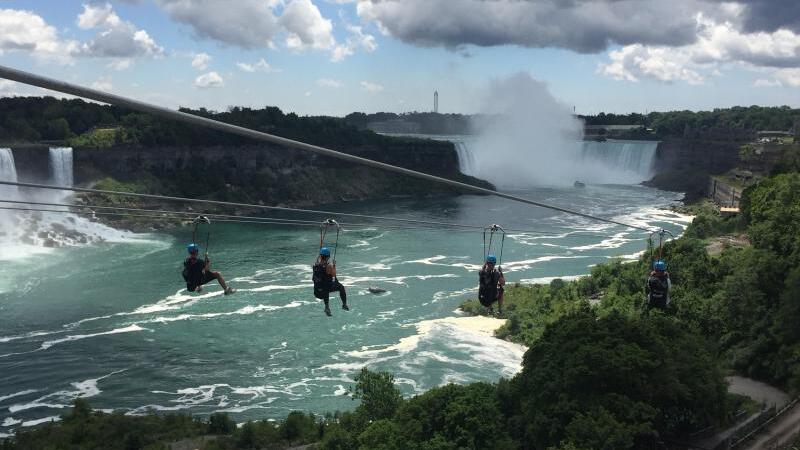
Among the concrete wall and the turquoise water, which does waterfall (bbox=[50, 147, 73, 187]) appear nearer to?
the turquoise water

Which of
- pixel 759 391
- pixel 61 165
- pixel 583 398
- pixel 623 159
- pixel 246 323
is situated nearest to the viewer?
pixel 583 398

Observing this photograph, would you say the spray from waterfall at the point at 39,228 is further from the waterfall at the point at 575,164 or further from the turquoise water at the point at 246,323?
the waterfall at the point at 575,164

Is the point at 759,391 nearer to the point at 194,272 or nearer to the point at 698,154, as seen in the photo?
the point at 194,272

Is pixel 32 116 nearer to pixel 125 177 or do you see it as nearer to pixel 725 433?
pixel 125 177

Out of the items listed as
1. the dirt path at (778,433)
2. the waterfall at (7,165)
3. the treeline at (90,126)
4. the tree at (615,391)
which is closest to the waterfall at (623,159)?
the treeline at (90,126)

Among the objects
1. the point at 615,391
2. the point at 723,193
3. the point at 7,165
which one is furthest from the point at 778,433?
the point at 7,165

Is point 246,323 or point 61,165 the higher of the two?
point 61,165

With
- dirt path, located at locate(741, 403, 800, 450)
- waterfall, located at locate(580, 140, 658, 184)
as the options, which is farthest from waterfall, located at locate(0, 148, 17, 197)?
waterfall, located at locate(580, 140, 658, 184)
